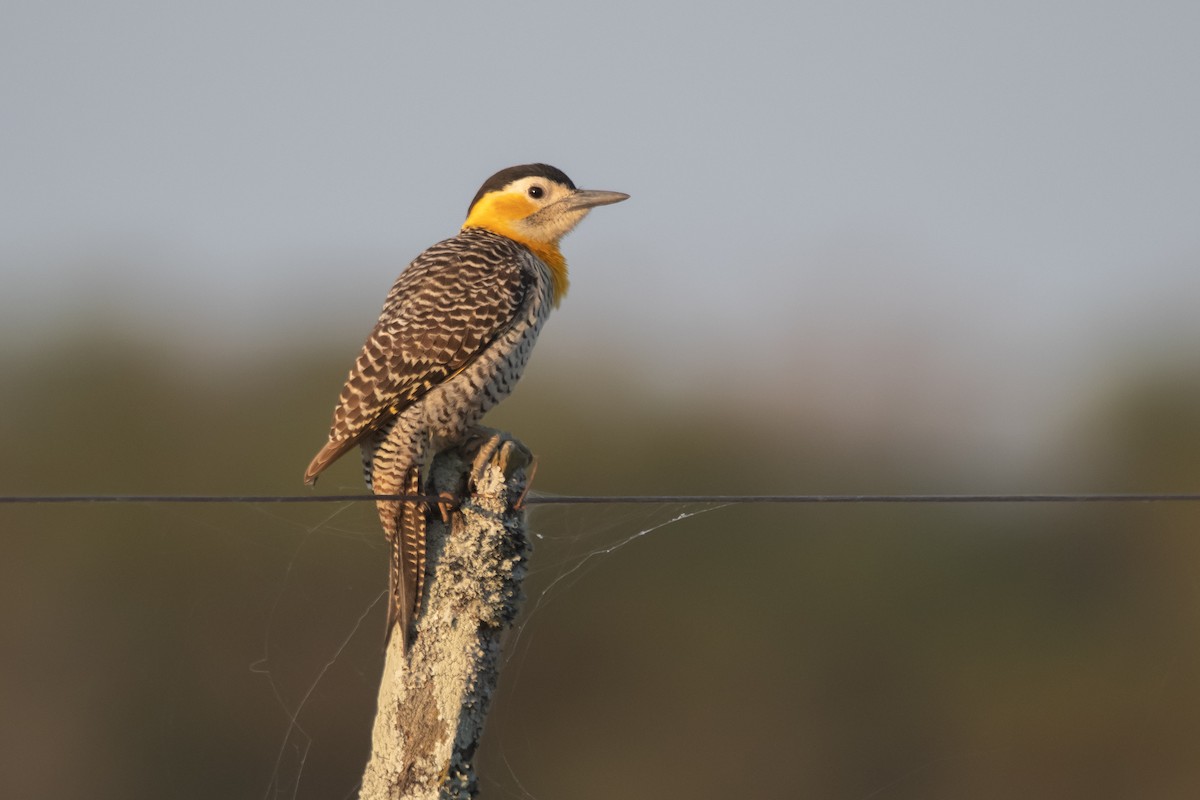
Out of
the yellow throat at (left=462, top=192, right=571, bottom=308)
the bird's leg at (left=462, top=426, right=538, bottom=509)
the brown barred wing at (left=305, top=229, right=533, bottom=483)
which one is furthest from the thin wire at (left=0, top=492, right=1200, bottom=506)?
the yellow throat at (left=462, top=192, right=571, bottom=308)

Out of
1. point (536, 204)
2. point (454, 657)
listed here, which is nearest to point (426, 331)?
point (536, 204)

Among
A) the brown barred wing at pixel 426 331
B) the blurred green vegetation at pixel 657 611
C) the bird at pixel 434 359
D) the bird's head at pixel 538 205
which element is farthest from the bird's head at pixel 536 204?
the blurred green vegetation at pixel 657 611

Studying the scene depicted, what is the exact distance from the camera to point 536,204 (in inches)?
363

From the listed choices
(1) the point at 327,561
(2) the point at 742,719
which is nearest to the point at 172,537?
(1) the point at 327,561

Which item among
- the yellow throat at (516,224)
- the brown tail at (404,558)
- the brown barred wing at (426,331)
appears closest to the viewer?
the brown tail at (404,558)

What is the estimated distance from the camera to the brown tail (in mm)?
6309

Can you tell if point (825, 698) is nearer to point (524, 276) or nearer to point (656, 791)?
point (656, 791)

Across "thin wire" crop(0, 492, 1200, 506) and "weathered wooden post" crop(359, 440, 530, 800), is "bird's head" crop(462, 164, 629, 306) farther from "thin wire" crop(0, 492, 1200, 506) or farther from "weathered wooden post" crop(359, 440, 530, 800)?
"thin wire" crop(0, 492, 1200, 506)

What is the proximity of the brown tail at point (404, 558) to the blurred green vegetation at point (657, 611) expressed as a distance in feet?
54.2

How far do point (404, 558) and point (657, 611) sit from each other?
25.3m

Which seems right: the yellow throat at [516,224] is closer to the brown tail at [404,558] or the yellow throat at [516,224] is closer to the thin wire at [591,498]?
the brown tail at [404,558]

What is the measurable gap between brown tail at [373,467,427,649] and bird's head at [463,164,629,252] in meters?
2.54

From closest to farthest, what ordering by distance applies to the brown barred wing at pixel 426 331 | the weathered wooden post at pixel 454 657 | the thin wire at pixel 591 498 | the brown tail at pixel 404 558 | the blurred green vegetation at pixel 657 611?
the thin wire at pixel 591 498
the weathered wooden post at pixel 454 657
the brown tail at pixel 404 558
the brown barred wing at pixel 426 331
the blurred green vegetation at pixel 657 611

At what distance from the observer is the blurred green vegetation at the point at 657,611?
2828 centimetres
